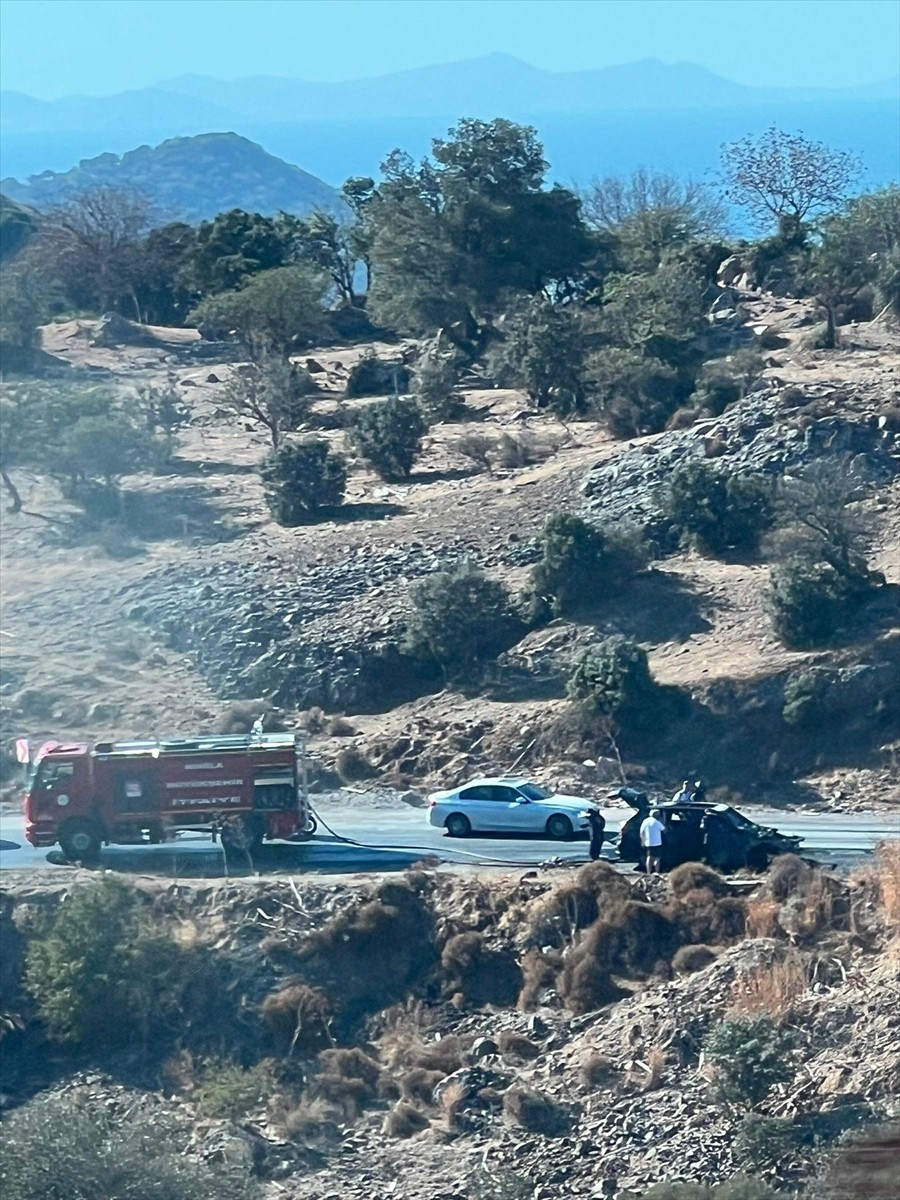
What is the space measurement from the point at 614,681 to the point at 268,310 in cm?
2452

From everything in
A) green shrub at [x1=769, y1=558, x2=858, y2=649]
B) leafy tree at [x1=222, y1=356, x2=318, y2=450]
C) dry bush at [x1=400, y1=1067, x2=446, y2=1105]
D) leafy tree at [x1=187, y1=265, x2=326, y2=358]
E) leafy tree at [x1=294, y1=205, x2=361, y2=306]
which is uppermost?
leafy tree at [x1=294, y1=205, x2=361, y2=306]

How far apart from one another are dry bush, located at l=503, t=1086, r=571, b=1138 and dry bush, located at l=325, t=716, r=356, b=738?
1267 centimetres

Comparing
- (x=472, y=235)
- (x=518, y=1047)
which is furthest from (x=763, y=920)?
(x=472, y=235)

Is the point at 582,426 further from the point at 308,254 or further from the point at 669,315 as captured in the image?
the point at 308,254

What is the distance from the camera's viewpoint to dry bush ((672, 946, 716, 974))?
71.9 ft

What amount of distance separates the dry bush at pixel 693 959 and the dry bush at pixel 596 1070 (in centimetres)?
206

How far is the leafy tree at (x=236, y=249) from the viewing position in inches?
2463

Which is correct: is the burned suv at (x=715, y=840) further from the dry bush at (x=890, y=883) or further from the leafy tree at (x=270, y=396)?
the leafy tree at (x=270, y=396)

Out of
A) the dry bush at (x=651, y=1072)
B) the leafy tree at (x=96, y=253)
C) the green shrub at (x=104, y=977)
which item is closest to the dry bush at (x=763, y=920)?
the dry bush at (x=651, y=1072)

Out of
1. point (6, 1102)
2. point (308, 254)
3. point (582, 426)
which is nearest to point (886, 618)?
point (582, 426)

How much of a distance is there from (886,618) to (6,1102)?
1753 cm

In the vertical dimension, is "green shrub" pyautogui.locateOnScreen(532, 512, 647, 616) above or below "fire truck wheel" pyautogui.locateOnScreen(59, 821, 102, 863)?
above

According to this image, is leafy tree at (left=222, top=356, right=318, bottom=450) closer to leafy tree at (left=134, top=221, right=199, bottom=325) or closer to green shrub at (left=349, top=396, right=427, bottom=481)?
green shrub at (left=349, top=396, right=427, bottom=481)

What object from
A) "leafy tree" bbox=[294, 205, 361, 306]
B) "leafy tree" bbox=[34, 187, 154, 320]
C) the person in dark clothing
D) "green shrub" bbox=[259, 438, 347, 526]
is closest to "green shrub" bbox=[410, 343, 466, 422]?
"green shrub" bbox=[259, 438, 347, 526]
